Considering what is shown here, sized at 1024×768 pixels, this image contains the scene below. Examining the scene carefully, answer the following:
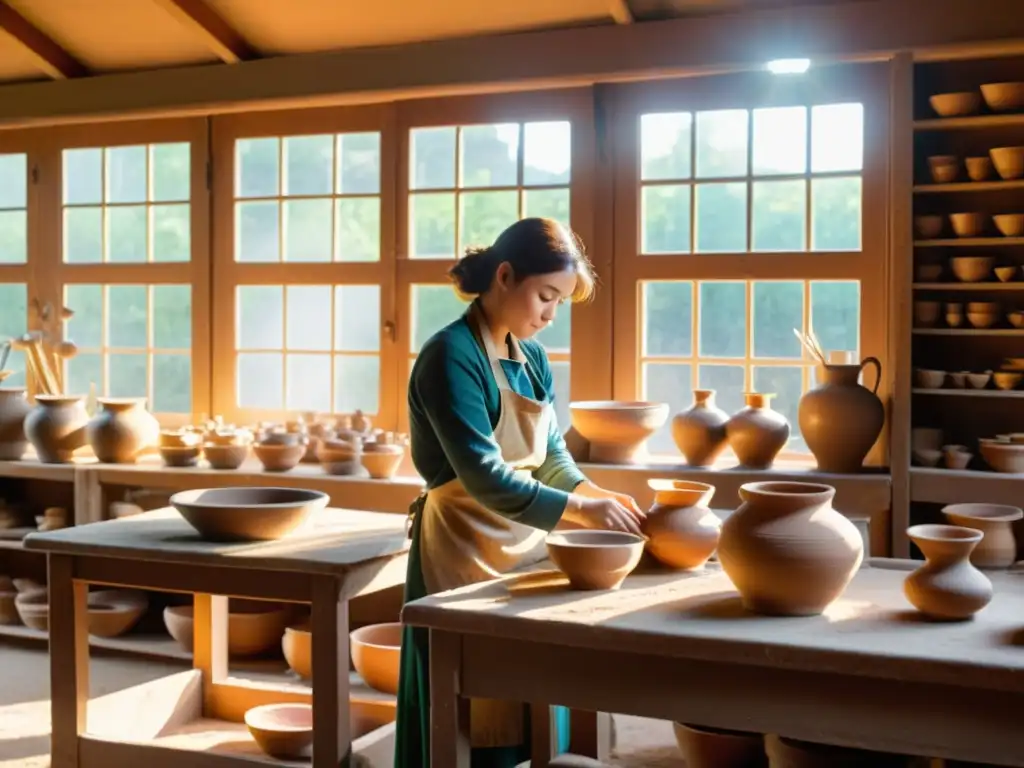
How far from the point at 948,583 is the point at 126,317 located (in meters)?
4.75

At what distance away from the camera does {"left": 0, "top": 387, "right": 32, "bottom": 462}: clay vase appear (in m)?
5.52

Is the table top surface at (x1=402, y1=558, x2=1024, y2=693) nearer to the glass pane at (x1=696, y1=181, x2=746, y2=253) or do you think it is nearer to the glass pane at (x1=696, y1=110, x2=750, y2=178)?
the glass pane at (x1=696, y1=181, x2=746, y2=253)

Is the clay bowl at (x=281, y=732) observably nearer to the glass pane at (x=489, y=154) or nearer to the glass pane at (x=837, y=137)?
the glass pane at (x=489, y=154)

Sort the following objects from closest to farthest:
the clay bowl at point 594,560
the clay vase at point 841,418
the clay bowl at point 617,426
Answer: the clay bowl at point 594,560, the clay vase at point 841,418, the clay bowl at point 617,426

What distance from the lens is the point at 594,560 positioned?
248cm

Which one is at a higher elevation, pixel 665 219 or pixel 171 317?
pixel 665 219

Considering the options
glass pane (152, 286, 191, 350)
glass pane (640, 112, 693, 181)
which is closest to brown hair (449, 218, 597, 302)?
glass pane (640, 112, 693, 181)

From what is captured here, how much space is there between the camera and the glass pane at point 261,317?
5.66 metres

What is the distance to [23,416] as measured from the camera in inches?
218

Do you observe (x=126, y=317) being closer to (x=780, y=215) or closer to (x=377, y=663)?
(x=377, y=663)

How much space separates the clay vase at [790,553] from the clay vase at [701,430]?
2.13 m

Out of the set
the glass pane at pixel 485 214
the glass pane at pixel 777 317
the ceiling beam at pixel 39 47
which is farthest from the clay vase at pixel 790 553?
the ceiling beam at pixel 39 47

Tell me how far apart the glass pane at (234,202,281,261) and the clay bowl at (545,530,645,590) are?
345cm

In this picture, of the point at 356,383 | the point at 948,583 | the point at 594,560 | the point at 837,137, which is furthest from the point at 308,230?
the point at 948,583
